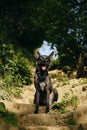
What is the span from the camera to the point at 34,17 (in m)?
21.4

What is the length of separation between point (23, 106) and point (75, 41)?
964 centimetres

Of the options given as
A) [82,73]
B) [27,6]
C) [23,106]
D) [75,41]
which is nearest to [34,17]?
[27,6]

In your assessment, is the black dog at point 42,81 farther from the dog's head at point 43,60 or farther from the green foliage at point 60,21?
the green foliage at point 60,21

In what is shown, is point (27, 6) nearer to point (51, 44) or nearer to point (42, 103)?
point (51, 44)

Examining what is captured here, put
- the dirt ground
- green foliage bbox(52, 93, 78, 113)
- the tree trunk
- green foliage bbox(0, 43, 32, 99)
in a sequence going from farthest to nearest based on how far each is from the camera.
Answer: the tree trunk, green foliage bbox(0, 43, 32, 99), green foliage bbox(52, 93, 78, 113), the dirt ground

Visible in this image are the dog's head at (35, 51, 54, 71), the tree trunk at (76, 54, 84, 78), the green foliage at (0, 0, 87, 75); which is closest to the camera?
the dog's head at (35, 51, 54, 71)

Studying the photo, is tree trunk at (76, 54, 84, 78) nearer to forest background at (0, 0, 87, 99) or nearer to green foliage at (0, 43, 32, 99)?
forest background at (0, 0, 87, 99)

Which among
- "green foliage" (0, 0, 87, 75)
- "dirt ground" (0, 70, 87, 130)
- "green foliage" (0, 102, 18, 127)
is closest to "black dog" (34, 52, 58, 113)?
"dirt ground" (0, 70, 87, 130)

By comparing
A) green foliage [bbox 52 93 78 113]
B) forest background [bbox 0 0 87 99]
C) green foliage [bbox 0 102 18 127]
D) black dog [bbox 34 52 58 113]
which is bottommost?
forest background [bbox 0 0 87 99]

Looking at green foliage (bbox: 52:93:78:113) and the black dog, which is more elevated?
the black dog

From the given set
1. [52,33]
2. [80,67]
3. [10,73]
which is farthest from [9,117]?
[52,33]

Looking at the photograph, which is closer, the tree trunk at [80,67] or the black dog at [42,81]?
the black dog at [42,81]

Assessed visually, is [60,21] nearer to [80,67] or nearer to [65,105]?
[80,67]

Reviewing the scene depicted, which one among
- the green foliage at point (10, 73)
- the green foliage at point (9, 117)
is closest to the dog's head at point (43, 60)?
the green foliage at point (10, 73)
